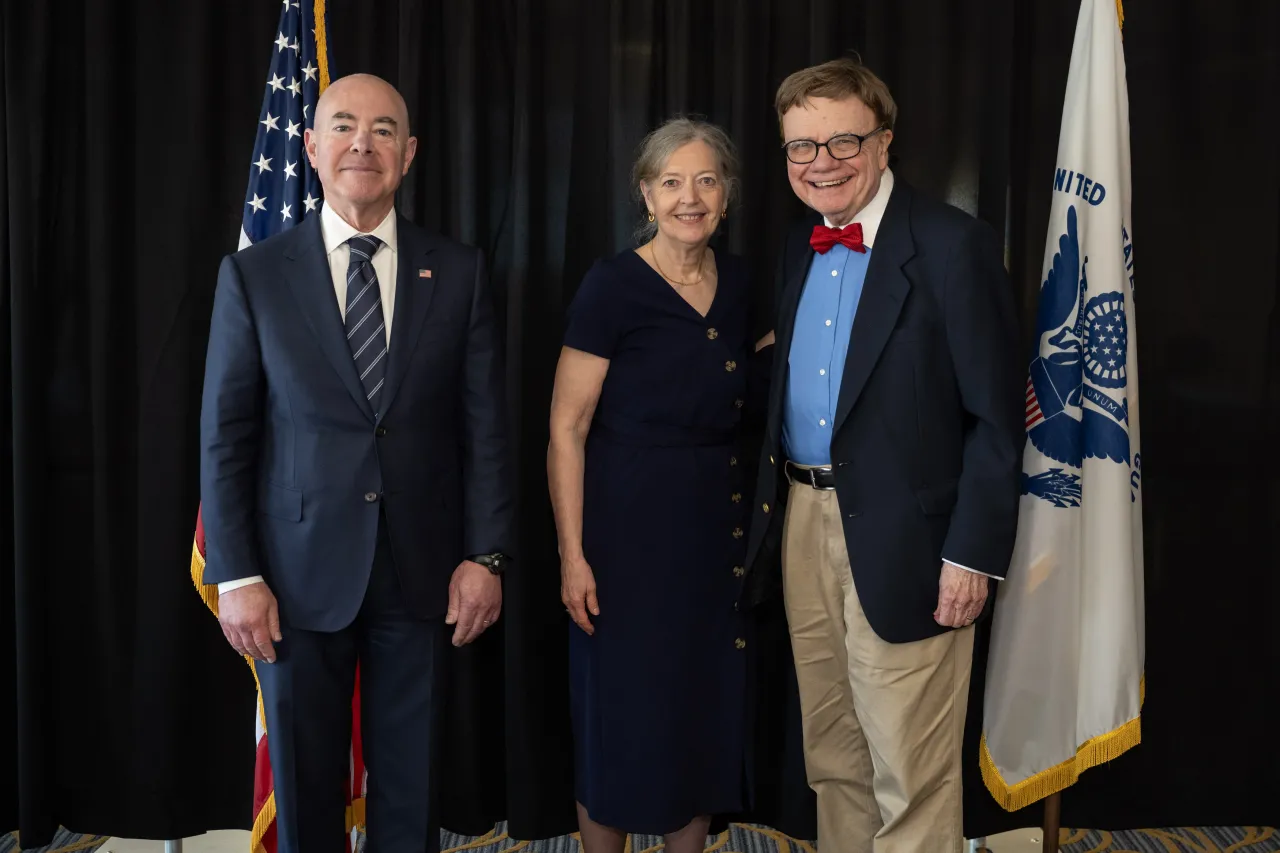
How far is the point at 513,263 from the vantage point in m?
2.72

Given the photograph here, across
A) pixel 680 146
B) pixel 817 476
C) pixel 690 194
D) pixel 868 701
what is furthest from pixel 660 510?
pixel 680 146

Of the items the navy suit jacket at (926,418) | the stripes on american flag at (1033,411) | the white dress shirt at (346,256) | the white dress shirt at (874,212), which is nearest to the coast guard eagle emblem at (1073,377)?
the stripes on american flag at (1033,411)

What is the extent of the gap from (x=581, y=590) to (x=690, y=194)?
0.94 meters

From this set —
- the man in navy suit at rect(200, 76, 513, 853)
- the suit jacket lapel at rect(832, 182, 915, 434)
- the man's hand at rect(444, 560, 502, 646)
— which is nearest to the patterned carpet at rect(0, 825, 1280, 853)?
the man in navy suit at rect(200, 76, 513, 853)

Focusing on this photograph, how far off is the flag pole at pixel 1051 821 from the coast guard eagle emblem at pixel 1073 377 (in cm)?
84

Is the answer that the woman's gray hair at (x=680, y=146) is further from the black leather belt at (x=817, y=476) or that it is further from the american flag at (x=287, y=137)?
the american flag at (x=287, y=137)

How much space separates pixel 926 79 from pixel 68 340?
2.53 m

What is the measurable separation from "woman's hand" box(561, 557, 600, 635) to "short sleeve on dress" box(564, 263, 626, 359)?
1.60 ft

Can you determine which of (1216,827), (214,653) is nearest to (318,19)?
(214,653)

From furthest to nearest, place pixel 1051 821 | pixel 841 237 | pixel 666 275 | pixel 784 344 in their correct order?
pixel 1051 821, pixel 666 275, pixel 784 344, pixel 841 237

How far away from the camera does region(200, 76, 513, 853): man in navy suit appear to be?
186 centimetres

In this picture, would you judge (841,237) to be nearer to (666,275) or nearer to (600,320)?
(666,275)

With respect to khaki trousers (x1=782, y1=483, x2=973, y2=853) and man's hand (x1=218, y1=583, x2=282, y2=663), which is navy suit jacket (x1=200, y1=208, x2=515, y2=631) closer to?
man's hand (x1=218, y1=583, x2=282, y2=663)

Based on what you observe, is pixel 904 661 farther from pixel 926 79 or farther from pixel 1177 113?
pixel 1177 113
